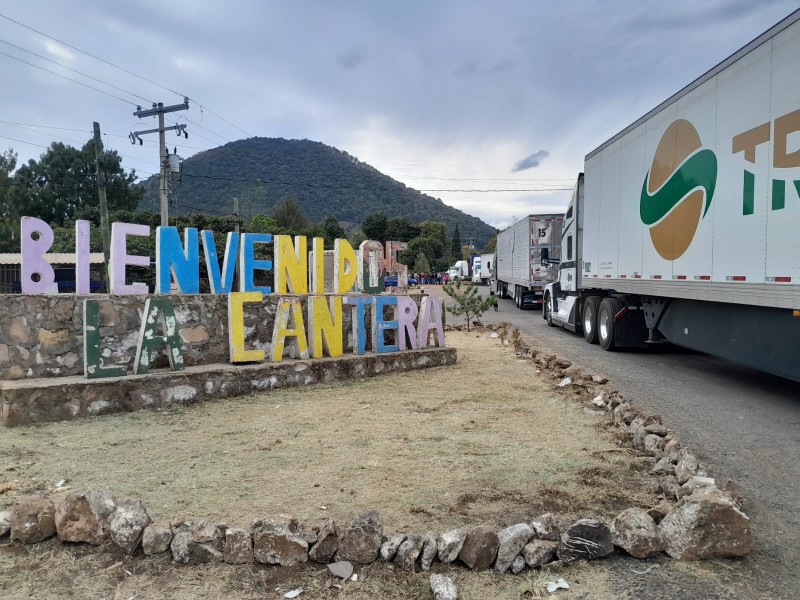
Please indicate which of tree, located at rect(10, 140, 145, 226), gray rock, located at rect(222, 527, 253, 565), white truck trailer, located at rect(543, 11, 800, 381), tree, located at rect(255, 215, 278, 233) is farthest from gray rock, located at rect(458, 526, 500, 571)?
tree, located at rect(10, 140, 145, 226)

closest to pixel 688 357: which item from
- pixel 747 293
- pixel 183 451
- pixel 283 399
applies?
pixel 747 293

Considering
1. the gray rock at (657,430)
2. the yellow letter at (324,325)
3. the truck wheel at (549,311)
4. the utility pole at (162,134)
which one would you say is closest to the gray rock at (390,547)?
the gray rock at (657,430)

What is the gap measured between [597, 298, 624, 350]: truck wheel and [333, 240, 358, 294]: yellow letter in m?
5.91

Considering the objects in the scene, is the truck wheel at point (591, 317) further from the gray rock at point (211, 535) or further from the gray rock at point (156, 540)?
the gray rock at point (156, 540)

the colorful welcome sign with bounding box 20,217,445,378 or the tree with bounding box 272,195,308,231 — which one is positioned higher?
the tree with bounding box 272,195,308,231

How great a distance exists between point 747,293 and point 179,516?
7136 mm

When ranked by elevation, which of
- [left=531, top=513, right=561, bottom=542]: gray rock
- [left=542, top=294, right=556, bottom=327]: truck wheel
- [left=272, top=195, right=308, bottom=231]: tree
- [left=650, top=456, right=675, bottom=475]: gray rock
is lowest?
[left=650, top=456, right=675, bottom=475]: gray rock

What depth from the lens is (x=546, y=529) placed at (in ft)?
10.5

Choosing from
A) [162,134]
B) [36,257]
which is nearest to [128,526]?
[36,257]

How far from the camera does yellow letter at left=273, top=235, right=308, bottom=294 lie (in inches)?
340

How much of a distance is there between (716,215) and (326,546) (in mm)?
7370

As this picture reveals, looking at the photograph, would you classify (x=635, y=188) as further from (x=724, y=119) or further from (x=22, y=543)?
(x=22, y=543)

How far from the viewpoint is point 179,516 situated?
3682 mm

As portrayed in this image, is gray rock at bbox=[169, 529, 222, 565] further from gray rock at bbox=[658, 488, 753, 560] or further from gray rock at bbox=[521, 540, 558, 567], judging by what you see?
gray rock at bbox=[658, 488, 753, 560]
